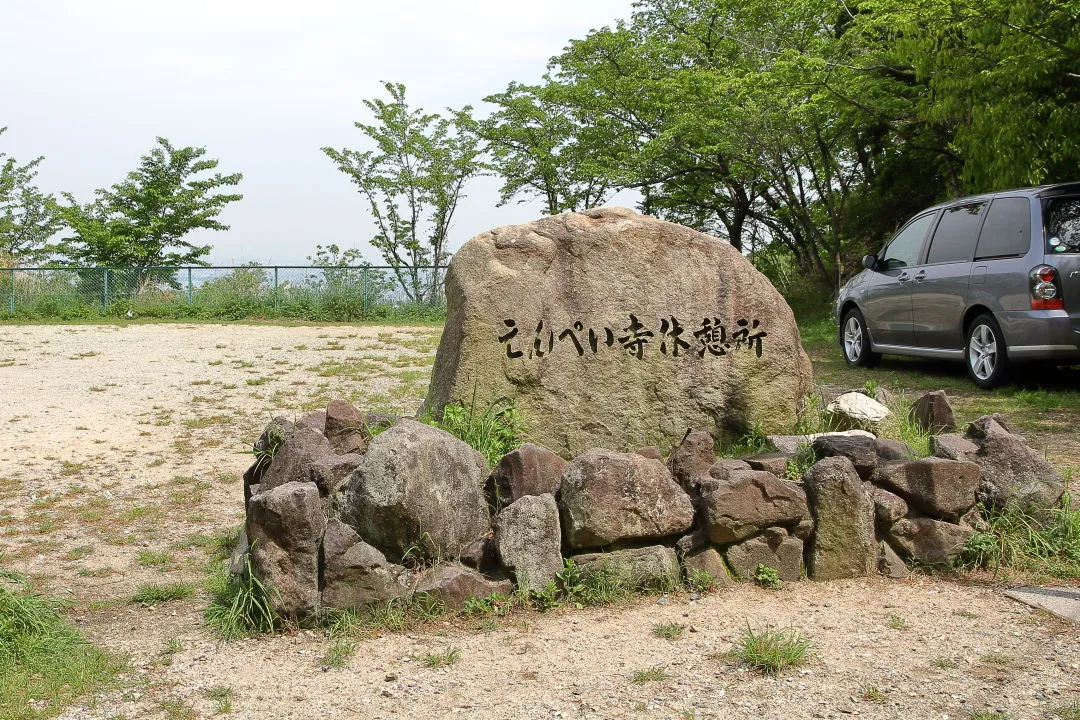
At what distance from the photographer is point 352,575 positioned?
13.1ft

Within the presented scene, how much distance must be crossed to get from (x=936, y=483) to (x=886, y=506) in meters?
0.26

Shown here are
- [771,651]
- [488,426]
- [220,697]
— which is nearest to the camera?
[220,697]

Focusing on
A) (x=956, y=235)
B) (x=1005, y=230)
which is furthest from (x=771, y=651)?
(x=956, y=235)

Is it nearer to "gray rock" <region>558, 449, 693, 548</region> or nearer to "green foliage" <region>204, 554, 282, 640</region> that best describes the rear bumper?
"gray rock" <region>558, 449, 693, 548</region>

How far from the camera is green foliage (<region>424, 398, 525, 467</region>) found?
5.31 metres

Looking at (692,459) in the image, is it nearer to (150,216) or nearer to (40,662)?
(40,662)

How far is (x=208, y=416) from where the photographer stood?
8.88 m

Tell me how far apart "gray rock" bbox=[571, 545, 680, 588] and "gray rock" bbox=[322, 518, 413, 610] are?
84cm

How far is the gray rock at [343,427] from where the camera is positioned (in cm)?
506

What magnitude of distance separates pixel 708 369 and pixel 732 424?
381mm

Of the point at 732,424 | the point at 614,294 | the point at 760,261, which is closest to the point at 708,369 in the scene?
the point at 732,424

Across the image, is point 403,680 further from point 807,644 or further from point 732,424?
point 732,424

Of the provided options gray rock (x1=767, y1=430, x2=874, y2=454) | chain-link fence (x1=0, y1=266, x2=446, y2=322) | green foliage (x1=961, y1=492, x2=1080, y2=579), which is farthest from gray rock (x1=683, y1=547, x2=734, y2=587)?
chain-link fence (x1=0, y1=266, x2=446, y2=322)

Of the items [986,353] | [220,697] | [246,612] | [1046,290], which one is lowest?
[220,697]
